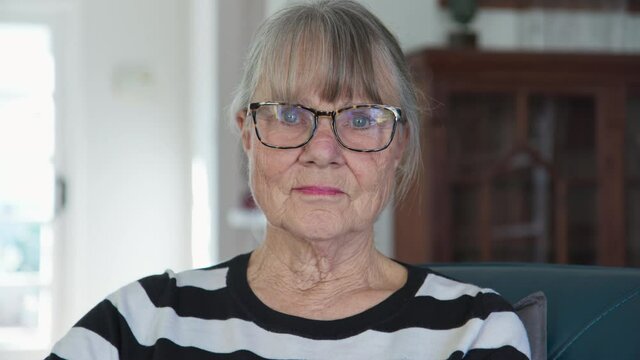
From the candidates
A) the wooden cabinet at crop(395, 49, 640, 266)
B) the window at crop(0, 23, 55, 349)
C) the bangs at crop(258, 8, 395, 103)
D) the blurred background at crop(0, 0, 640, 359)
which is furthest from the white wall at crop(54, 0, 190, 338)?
the bangs at crop(258, 8, 395, 103)

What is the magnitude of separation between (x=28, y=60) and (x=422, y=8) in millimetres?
2856

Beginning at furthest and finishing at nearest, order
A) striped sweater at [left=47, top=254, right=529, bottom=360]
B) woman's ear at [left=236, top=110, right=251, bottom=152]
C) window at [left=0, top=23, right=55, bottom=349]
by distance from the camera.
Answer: window at [left=0, top=23, right=55, bottom=349] → woman's ear at [left=236, top=110, right=251, bottom=152] → striped sweater at [left=47, top=254, right=529, bottom=360]

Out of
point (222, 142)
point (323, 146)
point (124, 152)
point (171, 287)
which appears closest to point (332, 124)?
point (323, 146)

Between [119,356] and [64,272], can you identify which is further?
[64,272]

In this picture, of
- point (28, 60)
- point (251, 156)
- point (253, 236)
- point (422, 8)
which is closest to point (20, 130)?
point (28, 60)

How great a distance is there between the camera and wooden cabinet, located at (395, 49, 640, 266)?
12.1 feet

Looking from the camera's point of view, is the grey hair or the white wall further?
the white wall

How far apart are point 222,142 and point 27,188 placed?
68.4 inches

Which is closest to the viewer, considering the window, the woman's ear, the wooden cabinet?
the woman's ear

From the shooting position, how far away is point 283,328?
1.34 meters

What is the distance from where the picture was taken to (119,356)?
132 cm

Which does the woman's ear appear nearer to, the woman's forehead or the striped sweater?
the woman's forehead

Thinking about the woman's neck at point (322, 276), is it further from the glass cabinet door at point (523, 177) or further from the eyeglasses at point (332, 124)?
the glass cabinet door at point (523, 177)

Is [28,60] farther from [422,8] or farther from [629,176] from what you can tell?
[629,176]
